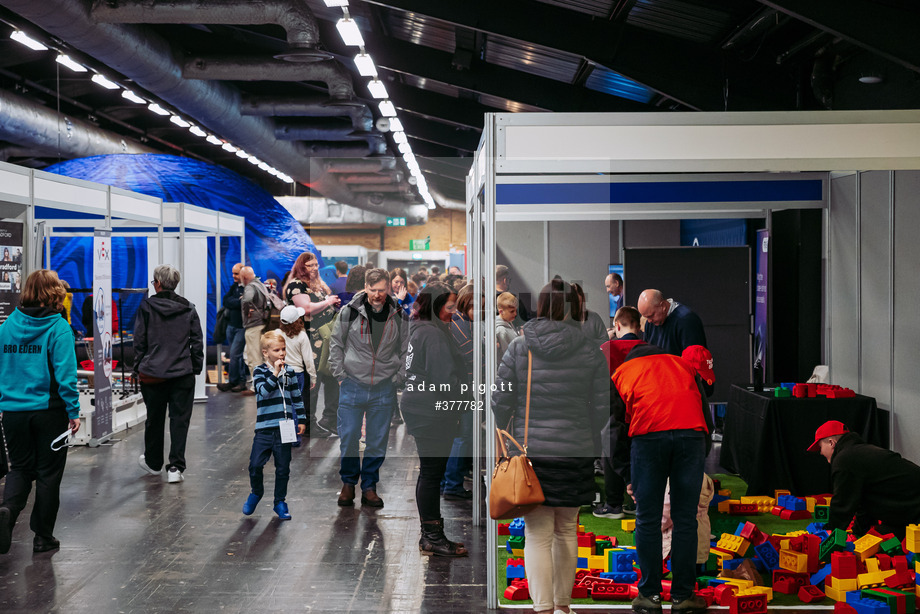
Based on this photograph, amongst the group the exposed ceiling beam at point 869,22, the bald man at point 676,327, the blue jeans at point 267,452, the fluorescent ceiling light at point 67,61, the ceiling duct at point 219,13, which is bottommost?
the blue jeans at point 267,452

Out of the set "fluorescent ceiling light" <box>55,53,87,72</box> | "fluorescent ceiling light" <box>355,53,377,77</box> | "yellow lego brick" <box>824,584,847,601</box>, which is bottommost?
"yellow lego brick" <box>824,584,847,601</box>

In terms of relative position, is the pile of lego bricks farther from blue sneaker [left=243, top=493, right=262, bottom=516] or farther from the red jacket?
blue sneaker [left=243, top=493, right=262, bottom=516]

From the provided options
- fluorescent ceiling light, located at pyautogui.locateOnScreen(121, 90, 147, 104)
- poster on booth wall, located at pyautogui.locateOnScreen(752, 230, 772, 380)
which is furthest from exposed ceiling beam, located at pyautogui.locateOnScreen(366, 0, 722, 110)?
fluorescent ceiling light, located at pyautogui.locateOnScreen(121, 90, 147, 104)

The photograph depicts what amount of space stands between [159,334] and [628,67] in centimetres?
406

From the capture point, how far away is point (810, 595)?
372 cm

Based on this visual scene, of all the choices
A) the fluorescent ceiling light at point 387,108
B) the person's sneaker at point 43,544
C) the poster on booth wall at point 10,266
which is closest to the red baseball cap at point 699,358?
the person's sneaker at point 43,544

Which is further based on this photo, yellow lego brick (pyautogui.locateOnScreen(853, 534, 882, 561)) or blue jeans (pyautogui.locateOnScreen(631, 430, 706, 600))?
yellow lego brick (pyautogui.locateOnScreen(853, 534, 882, 561))

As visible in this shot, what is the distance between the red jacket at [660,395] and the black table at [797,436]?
2.33m

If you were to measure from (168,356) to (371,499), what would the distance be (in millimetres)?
1747

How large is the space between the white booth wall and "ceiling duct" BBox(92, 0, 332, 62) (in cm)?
465

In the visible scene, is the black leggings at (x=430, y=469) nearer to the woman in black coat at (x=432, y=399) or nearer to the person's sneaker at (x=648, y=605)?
the woman in black coat at (x=432, y=399)

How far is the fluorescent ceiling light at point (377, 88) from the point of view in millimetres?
8836

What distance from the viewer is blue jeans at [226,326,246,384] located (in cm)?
1045

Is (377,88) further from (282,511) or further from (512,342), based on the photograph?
(512,342)
